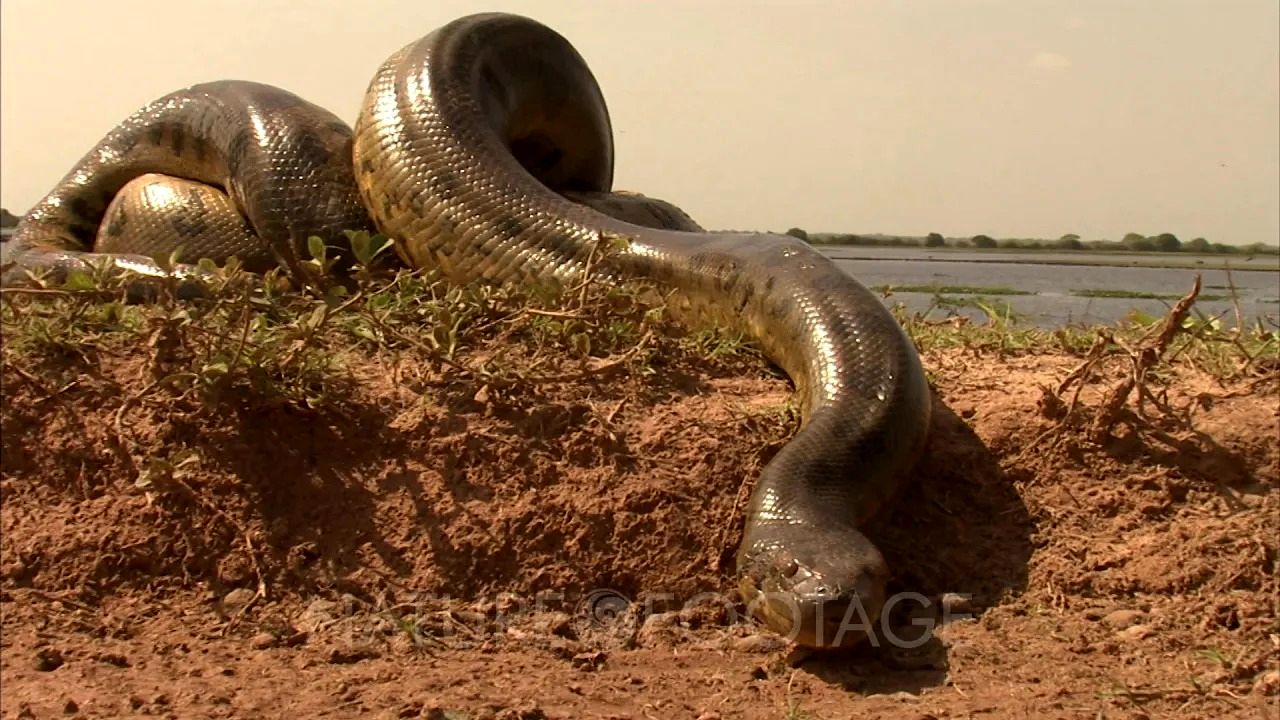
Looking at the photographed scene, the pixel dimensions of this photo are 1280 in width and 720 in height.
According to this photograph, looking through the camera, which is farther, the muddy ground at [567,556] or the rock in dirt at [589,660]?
the rock in dirt at [589,660]

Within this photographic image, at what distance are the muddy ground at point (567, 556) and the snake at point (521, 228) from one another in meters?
0.21

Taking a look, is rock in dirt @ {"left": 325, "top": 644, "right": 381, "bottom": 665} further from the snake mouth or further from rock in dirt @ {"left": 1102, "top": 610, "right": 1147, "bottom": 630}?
rock in dirt @ {"left": 1102, "top": 610, "right": 1147, "bottom": 630}

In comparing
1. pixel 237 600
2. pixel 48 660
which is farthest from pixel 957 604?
pixel 48 660

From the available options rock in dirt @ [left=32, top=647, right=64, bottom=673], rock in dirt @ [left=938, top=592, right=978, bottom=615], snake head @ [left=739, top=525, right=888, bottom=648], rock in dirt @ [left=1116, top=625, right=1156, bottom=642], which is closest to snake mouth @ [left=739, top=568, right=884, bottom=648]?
snake head @ [left=739, top=525, right=888, bottom=648]

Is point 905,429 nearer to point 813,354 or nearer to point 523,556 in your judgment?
point 813,354

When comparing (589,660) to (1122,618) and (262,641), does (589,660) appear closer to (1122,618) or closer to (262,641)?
(262,641)

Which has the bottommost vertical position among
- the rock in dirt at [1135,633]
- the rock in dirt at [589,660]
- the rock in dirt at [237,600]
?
the rock in dirt at [589,660]

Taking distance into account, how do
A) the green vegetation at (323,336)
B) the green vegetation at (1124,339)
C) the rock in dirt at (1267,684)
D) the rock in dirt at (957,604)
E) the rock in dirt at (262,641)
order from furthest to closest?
the green vegetation at (1124,339) < the green vegetation at (323,336) < the rock in dirt at (957,604) < the rock in dirt at (262,641) < the rock in dirt at (1267,684)

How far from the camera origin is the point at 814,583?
3.65m

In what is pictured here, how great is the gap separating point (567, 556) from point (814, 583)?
0.85 m

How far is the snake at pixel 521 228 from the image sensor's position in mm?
4074

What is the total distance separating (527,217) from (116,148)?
2.85 m

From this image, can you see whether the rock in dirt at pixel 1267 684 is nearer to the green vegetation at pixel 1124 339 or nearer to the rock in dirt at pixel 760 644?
the rock in dirt at pixel 760 644

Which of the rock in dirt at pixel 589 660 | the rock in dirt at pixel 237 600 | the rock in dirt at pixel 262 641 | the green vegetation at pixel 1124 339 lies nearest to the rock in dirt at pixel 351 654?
the rock in dirt at pixel 262 641
